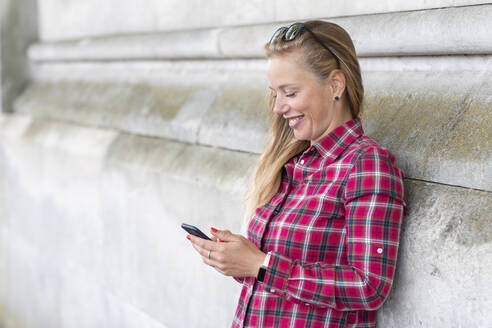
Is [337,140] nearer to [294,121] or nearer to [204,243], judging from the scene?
[294,121]

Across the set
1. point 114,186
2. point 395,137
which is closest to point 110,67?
point 114,186

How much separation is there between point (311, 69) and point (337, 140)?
0.72ft

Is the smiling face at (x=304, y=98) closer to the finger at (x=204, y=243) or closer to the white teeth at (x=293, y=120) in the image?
the white teeth at (x=293, y=120)

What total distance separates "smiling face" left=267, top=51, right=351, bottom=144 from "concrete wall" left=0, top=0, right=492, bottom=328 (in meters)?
0.27

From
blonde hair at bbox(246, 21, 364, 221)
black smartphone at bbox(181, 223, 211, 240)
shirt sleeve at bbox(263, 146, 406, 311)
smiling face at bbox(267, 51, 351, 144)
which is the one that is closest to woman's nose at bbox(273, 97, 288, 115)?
smiling face at bbox(267, 51, 351, 144)

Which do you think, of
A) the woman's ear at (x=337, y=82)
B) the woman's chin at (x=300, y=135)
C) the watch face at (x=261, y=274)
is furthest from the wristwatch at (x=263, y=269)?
the woman's ear at (x=337, y=82)

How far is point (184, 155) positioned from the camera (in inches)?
131

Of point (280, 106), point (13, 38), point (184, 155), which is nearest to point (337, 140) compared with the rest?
point (280, 106)

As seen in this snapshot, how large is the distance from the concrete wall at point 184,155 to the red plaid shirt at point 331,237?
0.17 m

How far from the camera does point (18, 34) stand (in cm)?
545

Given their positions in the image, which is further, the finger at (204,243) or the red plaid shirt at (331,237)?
the finger at (204,243)

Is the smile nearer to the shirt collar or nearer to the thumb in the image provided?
the shirt collar

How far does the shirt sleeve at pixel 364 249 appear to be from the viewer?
1.77m

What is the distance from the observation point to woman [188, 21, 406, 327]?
179 centimetres
